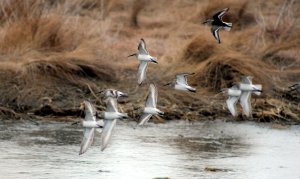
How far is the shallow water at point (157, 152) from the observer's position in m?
12.7

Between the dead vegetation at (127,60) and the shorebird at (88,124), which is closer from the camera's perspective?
the shorebird at (88,124)

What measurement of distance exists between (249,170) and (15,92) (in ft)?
16.8

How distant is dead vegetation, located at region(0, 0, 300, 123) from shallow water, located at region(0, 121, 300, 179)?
786 millimetres

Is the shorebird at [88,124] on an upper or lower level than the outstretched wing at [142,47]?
lower

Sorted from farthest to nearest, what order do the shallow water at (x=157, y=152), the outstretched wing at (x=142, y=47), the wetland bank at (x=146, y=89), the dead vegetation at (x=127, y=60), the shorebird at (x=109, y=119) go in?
the dead vegetation at (x=127, y=60) < the outstretched wing at (x=142, y=47) < the wetland bank at (x=146, y=89) < the shallow water at (x=157, y=152) < the shorebird at (x=109, y=119)

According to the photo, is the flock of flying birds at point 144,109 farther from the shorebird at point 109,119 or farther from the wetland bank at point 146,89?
the wetland bank at point 146,89

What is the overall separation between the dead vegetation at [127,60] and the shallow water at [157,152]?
79 centimetres

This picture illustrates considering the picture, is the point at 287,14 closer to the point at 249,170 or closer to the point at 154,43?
the point at 154,43

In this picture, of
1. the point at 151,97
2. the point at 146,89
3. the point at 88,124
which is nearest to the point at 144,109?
the point at 151,97

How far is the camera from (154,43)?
69.7ft

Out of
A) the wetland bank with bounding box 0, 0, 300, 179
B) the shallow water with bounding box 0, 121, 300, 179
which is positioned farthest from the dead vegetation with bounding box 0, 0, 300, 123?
the shallow water with bounding box 0, 121, 300, 179

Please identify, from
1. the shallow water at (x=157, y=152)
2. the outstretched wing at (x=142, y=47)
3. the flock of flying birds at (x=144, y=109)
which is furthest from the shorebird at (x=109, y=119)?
the outstretched wing at (x=142, y=47)

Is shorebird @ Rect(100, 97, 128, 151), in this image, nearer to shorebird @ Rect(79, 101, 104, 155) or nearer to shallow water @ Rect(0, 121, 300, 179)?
shorebird @ Rect(79, 101, 104, 155)

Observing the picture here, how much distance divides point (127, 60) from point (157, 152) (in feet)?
18.5
